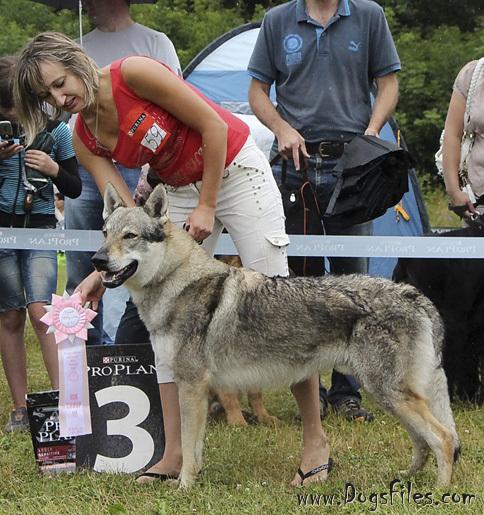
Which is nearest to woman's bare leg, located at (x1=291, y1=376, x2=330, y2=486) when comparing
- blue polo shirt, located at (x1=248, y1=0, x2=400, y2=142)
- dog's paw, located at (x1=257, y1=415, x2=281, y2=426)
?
dog's paw, located at (x1=257, y1=415, x2=281, y2=426)

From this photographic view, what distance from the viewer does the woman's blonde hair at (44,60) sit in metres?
3.54

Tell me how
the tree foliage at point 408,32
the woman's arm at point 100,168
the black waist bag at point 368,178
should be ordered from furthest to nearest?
the tree foliage at point 408,32, the black waist bag at point 368,178, the woman's arm at point 100,168

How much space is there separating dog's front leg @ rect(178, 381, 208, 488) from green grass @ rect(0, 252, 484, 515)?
0.08 m

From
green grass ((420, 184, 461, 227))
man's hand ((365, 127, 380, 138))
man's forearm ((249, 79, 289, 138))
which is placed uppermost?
man's forearm ((249, 79, 289, 138))

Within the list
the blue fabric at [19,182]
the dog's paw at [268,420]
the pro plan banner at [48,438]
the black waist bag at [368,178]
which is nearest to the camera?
the pro plan banner at [48,438]

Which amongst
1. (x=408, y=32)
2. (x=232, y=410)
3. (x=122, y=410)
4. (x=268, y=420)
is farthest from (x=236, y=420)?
(x=408, y=32)

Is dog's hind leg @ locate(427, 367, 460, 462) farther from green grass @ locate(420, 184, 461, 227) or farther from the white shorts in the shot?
green grass @ locate(420, 184, 461, 227)

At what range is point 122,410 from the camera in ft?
13.4

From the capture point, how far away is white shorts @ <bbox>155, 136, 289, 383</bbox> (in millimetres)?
3748

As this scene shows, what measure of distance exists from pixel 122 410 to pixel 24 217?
1295 millimetres

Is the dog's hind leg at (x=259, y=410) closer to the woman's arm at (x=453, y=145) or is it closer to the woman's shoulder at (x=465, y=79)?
the woman's arm at (x=453, y=145)

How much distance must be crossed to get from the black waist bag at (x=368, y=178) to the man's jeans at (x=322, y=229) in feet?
0.72

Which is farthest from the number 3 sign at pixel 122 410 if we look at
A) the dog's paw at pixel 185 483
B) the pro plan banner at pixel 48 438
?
the dog's paw at pixel 185 483

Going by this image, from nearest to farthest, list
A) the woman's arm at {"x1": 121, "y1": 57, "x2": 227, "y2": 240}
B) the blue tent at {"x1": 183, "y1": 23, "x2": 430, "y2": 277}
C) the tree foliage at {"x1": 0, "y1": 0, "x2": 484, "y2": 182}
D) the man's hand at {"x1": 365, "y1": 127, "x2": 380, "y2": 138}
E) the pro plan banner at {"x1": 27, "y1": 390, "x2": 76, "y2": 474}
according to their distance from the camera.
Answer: the woman's arm at {"x1": 121, "y1": 57, "x2": 227, "y2": 240} → the pro plan banner at {"x1": 27, "y1": 390, "x2": 76, "y2": 474} → the man's hand at {"x1": 365, "y1": 127, "x2": 380, "y2": 138} → the blue tent at {"x1": 183, "y1": 23, "x2": 430, "y2": 277} → the tree foliage at {"x1": 0, "y1": 0, "x2": 484, "y2": 182}
